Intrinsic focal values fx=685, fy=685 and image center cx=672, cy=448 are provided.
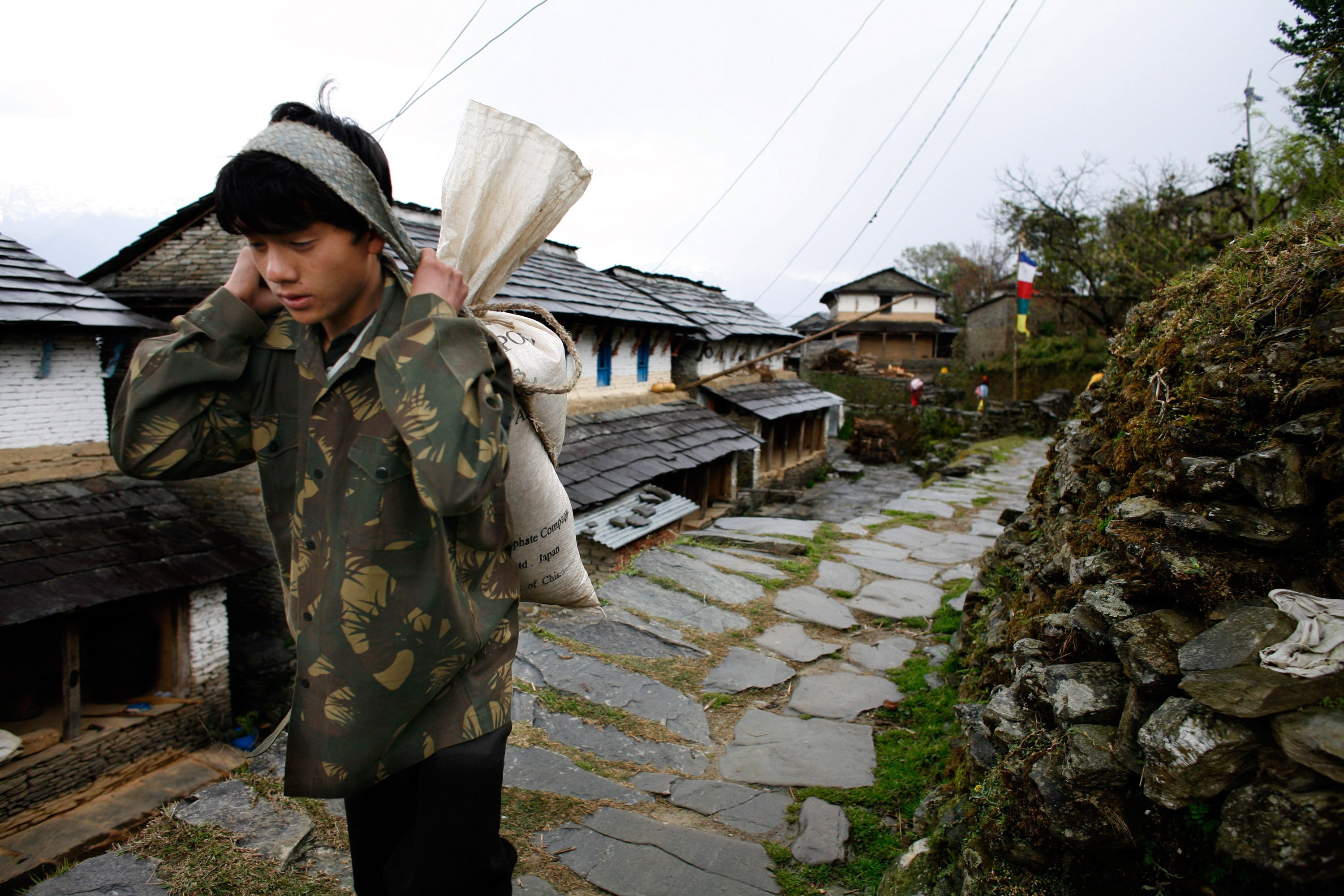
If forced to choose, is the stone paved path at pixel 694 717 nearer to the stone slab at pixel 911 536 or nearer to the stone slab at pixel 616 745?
the stone slab at pixel 616 745

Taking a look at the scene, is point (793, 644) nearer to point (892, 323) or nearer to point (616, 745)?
point (616, 745)

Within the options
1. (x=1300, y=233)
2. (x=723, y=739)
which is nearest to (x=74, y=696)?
(x=723, y=739)

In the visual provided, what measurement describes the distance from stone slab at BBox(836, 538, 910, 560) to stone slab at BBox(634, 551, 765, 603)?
1.99m

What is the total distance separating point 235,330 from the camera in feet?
5.23

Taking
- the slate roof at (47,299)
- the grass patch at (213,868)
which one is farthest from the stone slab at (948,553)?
the slate roof at (47,299)

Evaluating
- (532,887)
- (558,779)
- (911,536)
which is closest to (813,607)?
(558,779)

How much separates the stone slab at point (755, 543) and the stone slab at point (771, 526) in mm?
345

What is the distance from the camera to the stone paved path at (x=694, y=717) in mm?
2840

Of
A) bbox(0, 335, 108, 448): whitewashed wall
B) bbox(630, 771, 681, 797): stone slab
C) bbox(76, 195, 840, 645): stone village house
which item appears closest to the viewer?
bbox(630, 771, 681, 797): stone slab

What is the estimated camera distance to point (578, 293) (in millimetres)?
12336

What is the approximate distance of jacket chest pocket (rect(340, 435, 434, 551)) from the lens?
143 cm

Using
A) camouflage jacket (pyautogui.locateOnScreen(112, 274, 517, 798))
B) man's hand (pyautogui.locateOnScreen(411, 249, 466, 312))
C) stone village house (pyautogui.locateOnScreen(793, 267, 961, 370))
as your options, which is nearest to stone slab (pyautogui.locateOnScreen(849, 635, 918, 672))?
camouflage jacket (pyautogui.locateOnScreen(112, 274, 517, 798))

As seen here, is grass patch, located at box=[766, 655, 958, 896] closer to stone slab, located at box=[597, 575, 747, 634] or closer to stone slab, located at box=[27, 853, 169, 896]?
stone slab, located at box=[597, 575, 747, 634]

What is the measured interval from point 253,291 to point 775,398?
18.9 m
